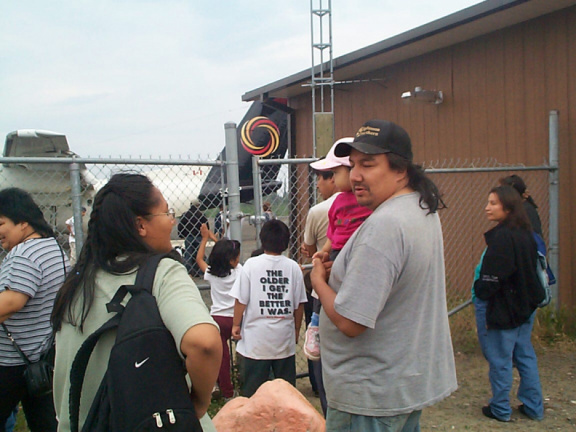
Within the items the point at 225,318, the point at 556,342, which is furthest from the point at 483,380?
the point at 225,318

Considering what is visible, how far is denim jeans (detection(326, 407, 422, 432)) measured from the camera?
2080mm

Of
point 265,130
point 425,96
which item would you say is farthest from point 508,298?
point 265,130

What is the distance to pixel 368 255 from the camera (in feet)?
6.51

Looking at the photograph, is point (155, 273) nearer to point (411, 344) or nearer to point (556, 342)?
point (411, 344)

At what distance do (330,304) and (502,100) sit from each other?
613 centimetres

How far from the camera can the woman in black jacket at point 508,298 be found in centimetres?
412

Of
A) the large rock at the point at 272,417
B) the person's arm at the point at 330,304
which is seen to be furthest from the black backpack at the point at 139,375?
the large rock at the point at 272,417

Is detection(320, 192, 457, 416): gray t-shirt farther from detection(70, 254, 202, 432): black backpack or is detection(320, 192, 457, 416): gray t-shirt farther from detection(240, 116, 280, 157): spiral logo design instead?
detection(240, 116, 280, 157): spiral logo design

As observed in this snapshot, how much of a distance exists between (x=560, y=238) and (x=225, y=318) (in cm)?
437

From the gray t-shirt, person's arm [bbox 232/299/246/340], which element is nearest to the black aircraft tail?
person's arm [bbox 232/299/246/340]

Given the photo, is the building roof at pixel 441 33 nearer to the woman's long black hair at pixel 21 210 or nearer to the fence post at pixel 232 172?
the fence post at pixel 232 172

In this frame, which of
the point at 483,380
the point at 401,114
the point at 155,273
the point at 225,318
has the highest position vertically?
the point at 401,114

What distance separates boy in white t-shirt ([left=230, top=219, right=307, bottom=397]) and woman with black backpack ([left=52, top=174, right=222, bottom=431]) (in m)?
2.11

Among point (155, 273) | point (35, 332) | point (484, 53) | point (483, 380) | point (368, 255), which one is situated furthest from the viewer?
point (484, 53)
